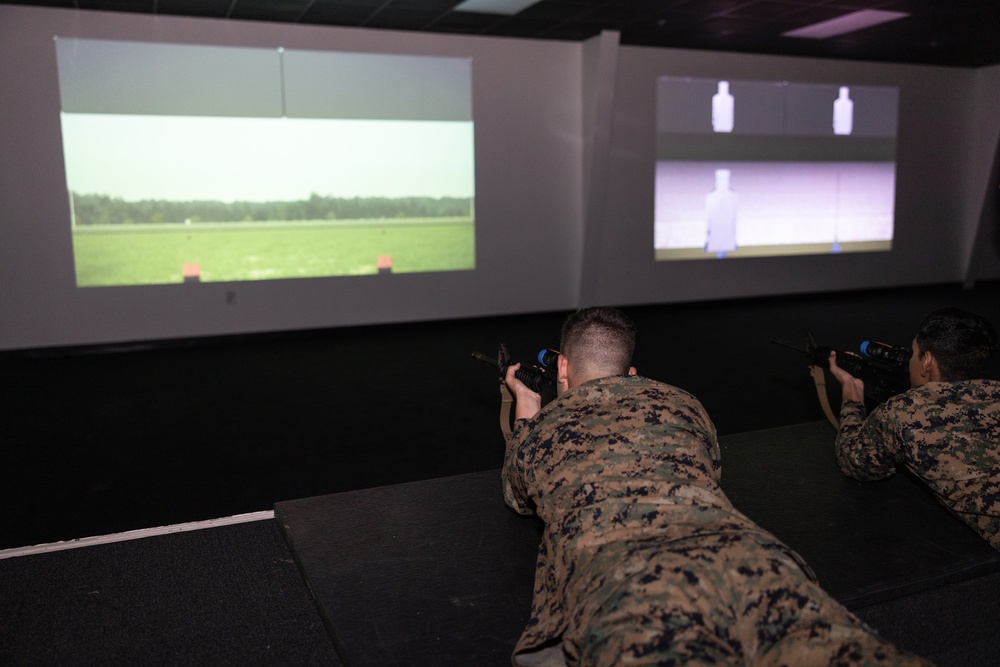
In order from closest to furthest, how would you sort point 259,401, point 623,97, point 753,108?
1. point 259,401
2. point 623,97
3. point 753,108

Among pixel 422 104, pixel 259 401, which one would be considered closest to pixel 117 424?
pixel 259 401

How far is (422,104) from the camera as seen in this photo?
22.5 ft

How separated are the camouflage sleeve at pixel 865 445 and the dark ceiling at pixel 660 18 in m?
4.27

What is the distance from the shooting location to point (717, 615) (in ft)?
4.20

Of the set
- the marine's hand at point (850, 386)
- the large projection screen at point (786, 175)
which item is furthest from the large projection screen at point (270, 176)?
the marine's hand at point (850, 386)

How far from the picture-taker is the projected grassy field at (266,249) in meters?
6.16

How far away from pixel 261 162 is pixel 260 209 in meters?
0.38

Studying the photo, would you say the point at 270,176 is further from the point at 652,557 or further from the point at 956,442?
the point at 652,557

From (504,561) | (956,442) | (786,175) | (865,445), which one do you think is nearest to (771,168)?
(786,175)

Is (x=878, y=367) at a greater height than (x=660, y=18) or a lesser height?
lesser

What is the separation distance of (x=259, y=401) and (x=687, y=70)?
5.35 metres

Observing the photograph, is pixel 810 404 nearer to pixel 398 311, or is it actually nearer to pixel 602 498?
pixel 602 498

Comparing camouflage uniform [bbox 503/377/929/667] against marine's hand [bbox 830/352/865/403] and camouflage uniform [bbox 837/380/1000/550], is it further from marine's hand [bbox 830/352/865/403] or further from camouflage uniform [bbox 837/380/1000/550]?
marine's hand [bbox 830/352/865/403]

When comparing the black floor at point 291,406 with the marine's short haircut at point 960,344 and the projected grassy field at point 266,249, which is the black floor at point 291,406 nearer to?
the projected grassy field at point 266,249
